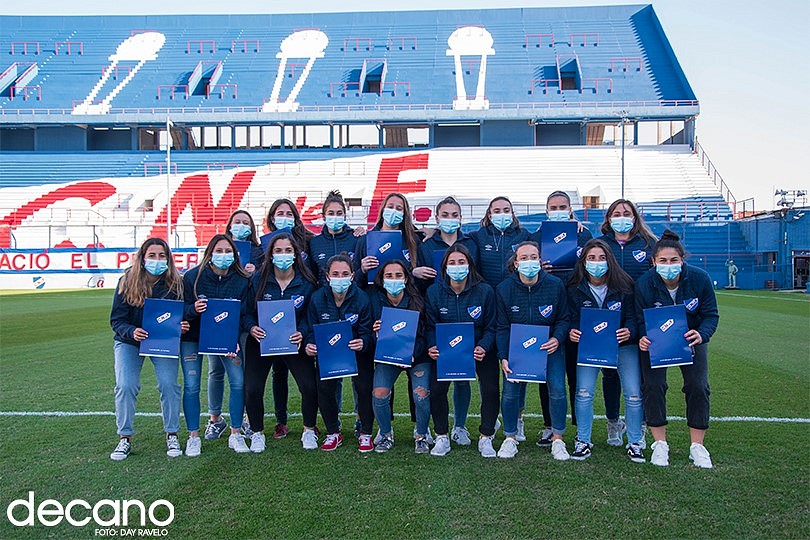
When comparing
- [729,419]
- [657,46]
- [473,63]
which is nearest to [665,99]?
[657,46]

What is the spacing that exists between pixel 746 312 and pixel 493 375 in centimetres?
1401

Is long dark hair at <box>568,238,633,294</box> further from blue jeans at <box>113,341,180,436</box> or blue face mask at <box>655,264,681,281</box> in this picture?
blue jeans at <box>113,341,180,436</box>

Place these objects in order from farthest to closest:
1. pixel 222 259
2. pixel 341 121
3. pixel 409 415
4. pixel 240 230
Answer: pixel 341 121 < pixel 409 415 < pixel 240 230 < pixel 222 259

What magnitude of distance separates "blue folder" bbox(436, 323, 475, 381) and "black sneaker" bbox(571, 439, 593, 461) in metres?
0.92

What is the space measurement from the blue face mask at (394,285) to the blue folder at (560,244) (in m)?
1.29

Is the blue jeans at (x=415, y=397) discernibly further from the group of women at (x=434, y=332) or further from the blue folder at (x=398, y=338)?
the blue folder at (x=398, y=338)

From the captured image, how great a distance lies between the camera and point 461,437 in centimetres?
571

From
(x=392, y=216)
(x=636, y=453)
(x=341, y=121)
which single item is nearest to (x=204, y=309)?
(x=392, y=216)

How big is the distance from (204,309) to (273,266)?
0.64 metres

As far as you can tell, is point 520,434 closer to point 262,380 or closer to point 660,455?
point 660,455

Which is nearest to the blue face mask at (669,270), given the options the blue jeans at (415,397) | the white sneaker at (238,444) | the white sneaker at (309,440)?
the blue jeans at (415,397)

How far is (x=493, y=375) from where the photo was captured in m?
5.48

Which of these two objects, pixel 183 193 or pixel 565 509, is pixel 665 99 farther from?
pixel 565 509

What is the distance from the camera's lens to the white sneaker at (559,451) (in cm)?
526
